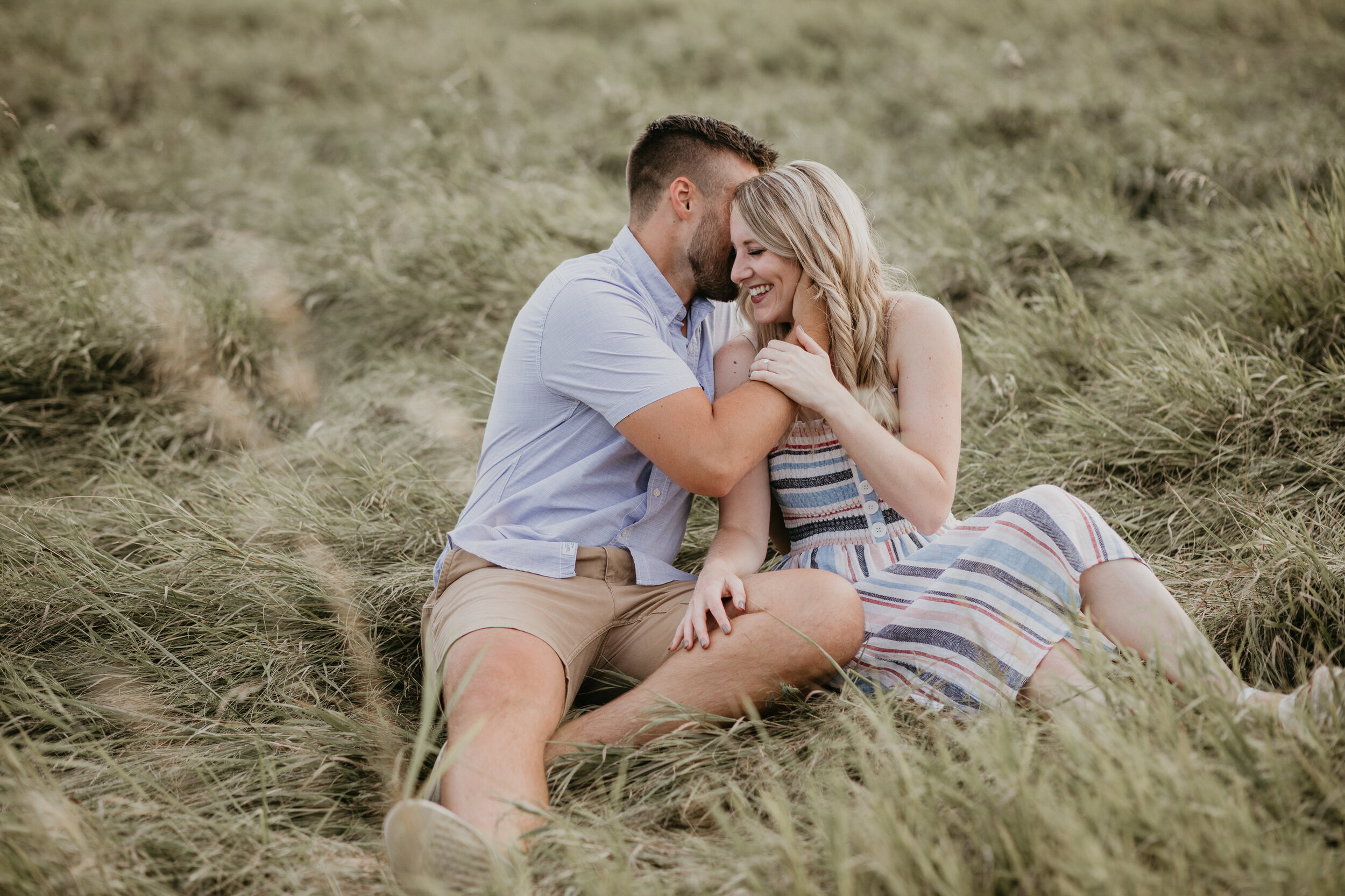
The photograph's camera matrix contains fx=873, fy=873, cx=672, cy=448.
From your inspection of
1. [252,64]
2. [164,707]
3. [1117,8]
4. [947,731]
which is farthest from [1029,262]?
[252,64]

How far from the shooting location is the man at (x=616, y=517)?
2.16 metres

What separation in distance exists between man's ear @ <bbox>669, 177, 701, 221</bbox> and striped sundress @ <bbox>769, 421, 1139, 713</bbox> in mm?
989

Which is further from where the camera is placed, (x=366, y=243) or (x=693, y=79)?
(x=693, y=79)

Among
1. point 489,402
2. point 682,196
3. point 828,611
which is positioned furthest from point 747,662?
point 489,402

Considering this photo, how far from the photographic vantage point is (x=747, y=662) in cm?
224

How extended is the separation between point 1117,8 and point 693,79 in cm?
434

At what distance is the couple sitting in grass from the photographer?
2146 mm

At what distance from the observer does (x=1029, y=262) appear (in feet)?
15.1

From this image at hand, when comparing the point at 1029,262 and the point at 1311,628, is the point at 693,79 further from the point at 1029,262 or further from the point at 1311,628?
the point at 1311,628

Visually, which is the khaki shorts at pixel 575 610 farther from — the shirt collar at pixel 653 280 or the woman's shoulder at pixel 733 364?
the shirt collar at pixel 653 280

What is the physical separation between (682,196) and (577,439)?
86 centimetres

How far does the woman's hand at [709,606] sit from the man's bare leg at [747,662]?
0.09 feet

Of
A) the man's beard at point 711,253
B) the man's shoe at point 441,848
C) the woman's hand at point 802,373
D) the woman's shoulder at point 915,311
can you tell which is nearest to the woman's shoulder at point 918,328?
the woman's shoulder at point 915,311

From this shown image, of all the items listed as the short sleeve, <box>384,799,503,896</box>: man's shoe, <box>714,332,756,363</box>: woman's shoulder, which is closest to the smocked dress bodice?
<box>714,332,756,363</box>: woman's shoulder
